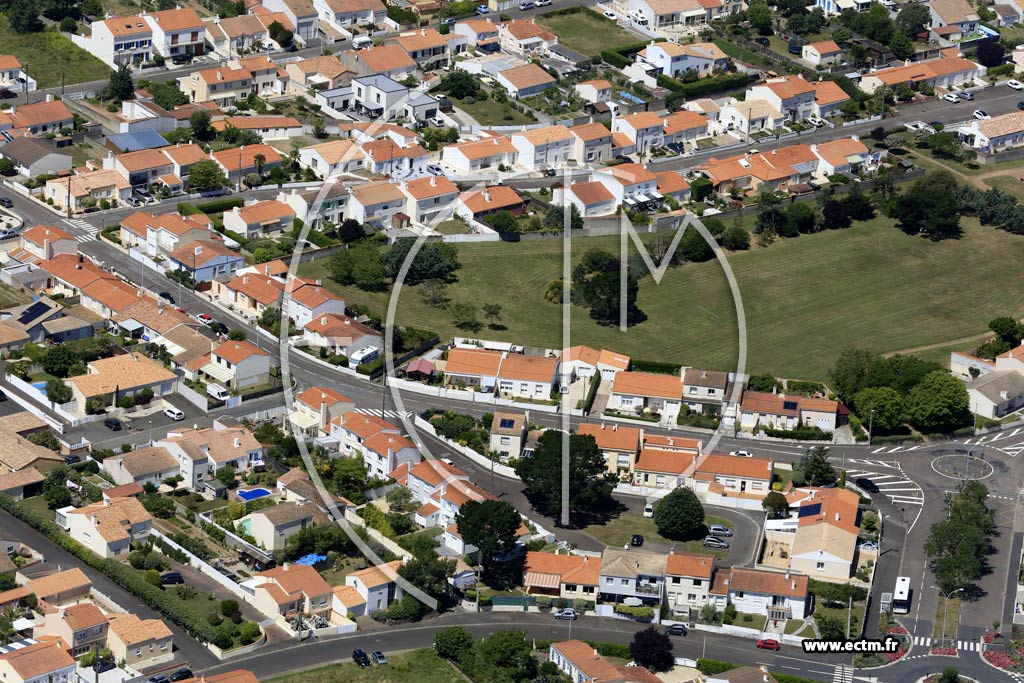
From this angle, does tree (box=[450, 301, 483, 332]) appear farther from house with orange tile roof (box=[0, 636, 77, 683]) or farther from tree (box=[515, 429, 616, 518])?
house with orange tile roof (box=[0, 636, 77, 683])

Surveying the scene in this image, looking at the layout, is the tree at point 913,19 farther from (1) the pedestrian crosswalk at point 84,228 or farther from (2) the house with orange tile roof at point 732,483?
(1) the pedestrian crosswalk at point 84,228

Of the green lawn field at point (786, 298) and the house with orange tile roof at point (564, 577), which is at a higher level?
the house with orange tile roof at point (564, 577)

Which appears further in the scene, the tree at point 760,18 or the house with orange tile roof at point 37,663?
the tree at point 760,18

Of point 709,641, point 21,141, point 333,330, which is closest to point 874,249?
point 333,330

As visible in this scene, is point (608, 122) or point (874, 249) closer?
point (874, 249)

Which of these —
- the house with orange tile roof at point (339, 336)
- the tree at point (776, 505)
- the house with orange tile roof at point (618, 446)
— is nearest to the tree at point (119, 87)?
the house with orange tile roof at point (339, 336)

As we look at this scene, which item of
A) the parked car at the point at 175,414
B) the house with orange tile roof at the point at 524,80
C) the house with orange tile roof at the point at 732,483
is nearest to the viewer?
the house with orange tile roof at the point at 732,483

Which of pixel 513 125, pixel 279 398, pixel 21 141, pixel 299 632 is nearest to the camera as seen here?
pixel 299 632

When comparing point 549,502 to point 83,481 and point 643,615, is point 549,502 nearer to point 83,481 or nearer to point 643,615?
point 643,615
